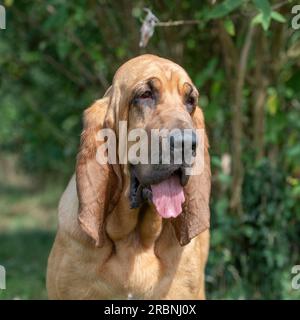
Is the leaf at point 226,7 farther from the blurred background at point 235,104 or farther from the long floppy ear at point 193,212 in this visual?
the blurred background at point 235,104

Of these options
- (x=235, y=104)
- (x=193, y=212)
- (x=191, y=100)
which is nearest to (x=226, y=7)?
(x=191, y=100)

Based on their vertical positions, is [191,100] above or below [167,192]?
above

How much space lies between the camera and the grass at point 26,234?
25.0 ft

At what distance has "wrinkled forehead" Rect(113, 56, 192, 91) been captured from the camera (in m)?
4.22

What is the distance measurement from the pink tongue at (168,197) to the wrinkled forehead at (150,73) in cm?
45

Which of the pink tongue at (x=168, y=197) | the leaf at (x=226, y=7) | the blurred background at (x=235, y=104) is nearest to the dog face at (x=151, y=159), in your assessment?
the pink tongue at (x=168, y=197)

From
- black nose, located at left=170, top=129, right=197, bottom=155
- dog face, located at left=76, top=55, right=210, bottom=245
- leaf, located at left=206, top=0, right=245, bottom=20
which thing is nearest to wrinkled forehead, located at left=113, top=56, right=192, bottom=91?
dog face, located at left=76, top=55, right=210, bottom=245

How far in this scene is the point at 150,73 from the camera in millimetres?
4230

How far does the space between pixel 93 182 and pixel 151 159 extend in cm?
41

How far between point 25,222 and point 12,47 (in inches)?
141

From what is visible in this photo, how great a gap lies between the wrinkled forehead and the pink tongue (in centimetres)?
45

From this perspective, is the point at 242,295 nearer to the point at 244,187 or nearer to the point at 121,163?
the point at 244,187

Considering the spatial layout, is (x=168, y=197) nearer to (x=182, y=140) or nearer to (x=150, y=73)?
(x=182, y=140)
